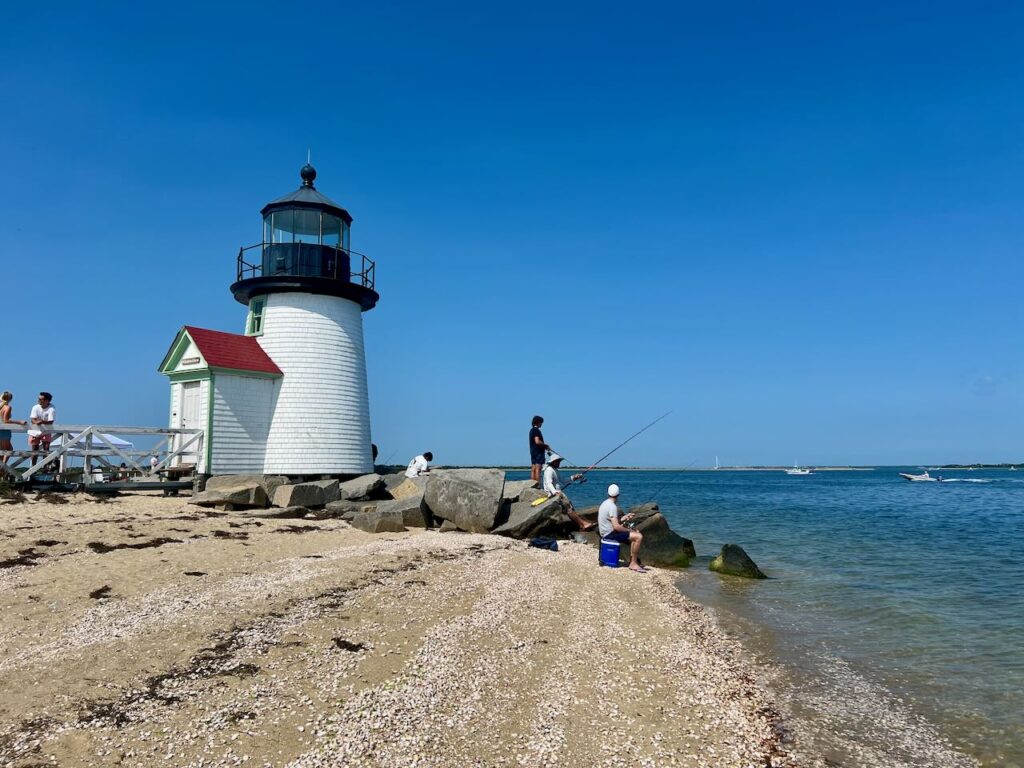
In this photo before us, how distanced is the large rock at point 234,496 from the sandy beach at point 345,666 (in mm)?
5393

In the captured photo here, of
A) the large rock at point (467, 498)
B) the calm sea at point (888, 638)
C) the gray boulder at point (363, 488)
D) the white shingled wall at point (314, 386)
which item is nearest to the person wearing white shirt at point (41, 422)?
the white shingled wall at point (314, 386)

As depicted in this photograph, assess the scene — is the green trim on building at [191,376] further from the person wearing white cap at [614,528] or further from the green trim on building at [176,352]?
the person wearing white cap at [614,528]

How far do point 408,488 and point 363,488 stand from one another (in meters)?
1.48

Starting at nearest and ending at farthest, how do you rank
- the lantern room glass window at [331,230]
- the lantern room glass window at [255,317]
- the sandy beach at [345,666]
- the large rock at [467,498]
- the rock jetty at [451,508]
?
1. the sandy beach at [345,666]
2. the rock jetty at [451,508]
3. the large rock at [467,498]
4. the lantern room glass window at [255,317]
5. the lantern room glass window at [331,230]

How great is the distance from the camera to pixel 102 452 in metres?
18.4

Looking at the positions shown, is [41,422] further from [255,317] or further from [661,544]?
[661,544]

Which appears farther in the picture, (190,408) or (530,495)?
(190,408)

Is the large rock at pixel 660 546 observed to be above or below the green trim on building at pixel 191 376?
below

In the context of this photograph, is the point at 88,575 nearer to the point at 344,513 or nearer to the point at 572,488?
the point at 344,513

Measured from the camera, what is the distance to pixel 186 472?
1978 cm

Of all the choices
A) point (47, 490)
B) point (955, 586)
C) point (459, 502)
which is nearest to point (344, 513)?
point (459, 502)

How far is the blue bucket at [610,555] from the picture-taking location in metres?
13.8

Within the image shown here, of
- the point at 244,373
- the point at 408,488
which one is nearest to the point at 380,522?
the point at 408,488

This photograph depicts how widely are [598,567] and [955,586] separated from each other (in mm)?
7544
